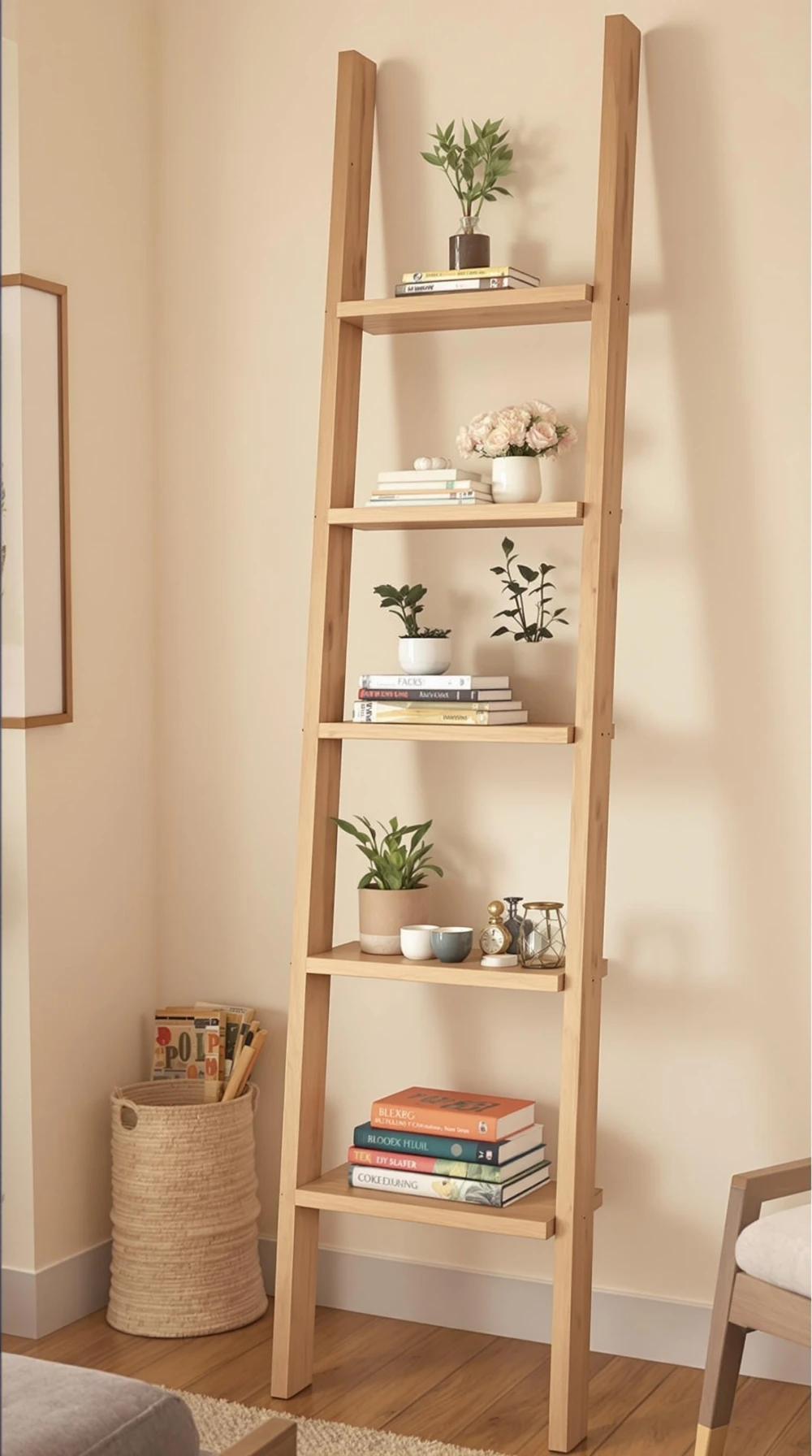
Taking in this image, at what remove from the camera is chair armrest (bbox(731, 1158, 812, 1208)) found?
209cm

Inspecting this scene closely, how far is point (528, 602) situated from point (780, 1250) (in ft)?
4.15

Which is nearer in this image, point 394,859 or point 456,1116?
point 456,1116

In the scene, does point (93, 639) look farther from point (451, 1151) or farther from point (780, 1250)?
point (780, 1250)

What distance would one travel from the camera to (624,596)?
2.65 meters

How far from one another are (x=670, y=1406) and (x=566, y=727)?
1179 millimetres

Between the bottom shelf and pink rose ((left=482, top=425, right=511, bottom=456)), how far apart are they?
1302 millimetres

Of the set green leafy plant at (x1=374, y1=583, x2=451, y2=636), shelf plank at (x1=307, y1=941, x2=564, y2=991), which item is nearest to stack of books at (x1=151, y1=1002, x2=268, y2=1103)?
shelf plank at (x1=307, y1=941, x2=564, y2=991)

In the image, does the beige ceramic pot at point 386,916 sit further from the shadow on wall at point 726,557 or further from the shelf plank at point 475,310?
the shelf plank at point 475,310

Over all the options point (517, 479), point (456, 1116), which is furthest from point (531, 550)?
point (456, 1116)

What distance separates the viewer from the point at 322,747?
2.68 metres

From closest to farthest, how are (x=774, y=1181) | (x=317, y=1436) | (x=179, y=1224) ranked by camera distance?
(x=774, y=1181) < (x=317, y=1436) < (x=179, y=1224)

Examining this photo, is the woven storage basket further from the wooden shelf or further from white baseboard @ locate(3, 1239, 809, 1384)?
the wooden shelf

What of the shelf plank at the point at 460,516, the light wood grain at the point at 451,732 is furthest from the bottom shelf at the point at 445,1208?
the shelf plank at the point at 460,516

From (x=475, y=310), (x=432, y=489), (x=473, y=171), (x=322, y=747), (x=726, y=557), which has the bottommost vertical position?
(x=322, y=747)
